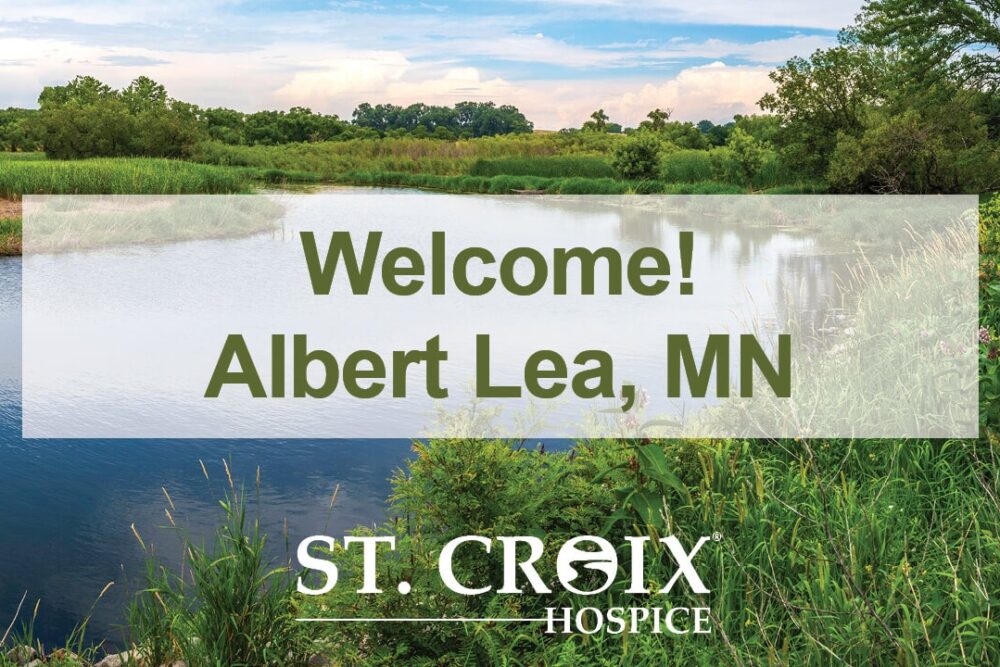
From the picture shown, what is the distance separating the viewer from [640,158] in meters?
35.0

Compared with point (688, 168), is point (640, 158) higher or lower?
higher

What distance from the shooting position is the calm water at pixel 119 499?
210 inches

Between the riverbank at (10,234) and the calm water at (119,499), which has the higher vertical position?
the riverbank at (10,234)

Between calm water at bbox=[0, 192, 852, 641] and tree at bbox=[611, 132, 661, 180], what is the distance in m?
28.5

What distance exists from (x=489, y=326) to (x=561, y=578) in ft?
26.5

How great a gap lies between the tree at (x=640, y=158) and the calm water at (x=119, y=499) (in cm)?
2848

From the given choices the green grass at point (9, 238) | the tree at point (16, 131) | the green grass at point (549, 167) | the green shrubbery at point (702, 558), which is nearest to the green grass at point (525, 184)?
the green grass at point (549, 167)

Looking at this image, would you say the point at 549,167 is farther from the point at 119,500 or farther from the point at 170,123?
the point at 119,500

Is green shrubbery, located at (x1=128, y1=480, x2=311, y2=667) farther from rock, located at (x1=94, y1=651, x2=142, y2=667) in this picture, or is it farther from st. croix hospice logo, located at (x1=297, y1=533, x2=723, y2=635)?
st. croix hospice logo, located at (x1=297, y1=533, x2=723, y2=635)

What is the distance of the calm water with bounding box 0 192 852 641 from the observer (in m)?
5.32

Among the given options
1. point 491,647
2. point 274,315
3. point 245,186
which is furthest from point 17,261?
point 491,647

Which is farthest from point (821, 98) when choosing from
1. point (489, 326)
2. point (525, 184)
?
point (489, 326)

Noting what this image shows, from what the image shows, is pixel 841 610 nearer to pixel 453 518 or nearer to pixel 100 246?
pixel 453 518

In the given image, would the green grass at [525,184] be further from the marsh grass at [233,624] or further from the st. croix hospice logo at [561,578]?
the marsh grass at [233,624]
